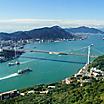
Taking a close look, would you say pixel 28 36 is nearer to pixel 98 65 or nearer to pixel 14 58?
pixel 14 58

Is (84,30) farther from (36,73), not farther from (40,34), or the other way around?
(36,73)

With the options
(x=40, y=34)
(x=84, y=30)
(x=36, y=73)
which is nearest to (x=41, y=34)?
(x=40, y=34)

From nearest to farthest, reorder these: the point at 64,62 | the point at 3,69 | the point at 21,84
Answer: the point at 21,84 < the point at 3,69 < the point at 64,62

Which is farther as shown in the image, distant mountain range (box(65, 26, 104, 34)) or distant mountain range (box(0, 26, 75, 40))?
distant mountain range (box(65, 26, 104, 34))

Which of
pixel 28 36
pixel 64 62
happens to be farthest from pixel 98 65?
pixel 28 36

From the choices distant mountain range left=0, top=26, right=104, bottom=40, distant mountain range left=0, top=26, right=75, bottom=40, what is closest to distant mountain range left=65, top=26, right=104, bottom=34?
distant mountain range left=0, top=26, right=104, bottom=40

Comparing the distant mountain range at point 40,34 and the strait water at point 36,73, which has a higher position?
the distant mountain range at point 40,34

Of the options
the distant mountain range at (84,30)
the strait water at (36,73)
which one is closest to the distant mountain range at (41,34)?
the strait water at (36,73)

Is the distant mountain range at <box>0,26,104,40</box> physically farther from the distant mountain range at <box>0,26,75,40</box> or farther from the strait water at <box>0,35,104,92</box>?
the strait water at <box>0,35,104,92</box>

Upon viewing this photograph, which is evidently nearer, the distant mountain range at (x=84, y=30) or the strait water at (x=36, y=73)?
the strait water at (x=36, y=73)

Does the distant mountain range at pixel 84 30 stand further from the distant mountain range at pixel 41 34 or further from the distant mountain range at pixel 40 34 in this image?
the distant mountain range at pixel 41 34

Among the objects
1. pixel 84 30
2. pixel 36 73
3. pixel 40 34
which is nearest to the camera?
pixel 36 73
